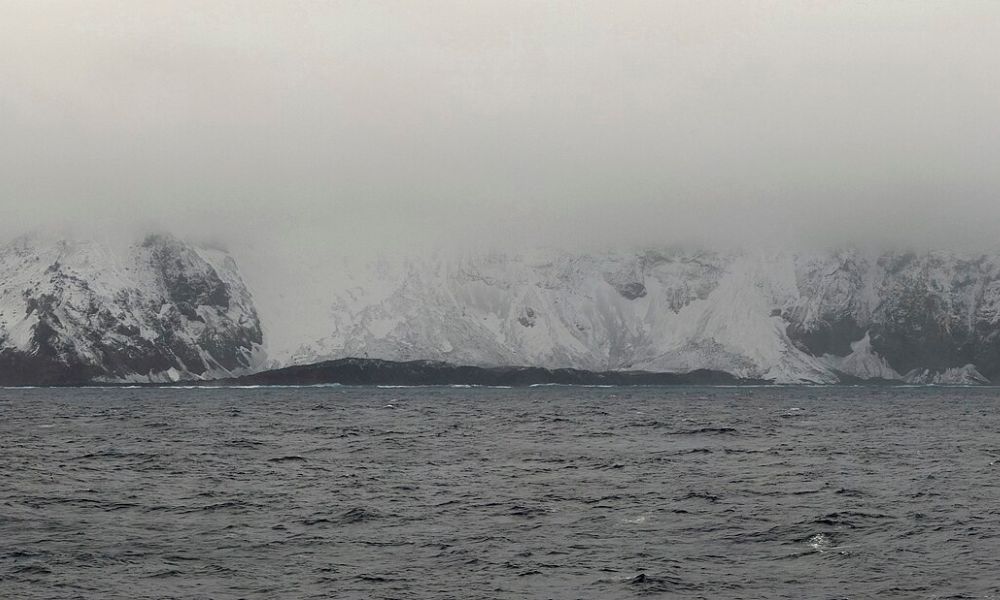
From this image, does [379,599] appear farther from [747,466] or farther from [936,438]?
[936,438]

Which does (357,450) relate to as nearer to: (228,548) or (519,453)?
(519,453)

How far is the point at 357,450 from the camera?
101562mm

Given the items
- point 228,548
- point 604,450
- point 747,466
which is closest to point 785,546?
point 228,548

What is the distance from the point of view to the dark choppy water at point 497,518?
157ft

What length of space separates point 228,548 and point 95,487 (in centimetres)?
2239

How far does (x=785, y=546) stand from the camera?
54.9 metres

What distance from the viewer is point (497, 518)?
62344 millimetres

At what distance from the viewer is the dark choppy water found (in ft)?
157

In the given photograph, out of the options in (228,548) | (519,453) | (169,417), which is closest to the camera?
(228,548)

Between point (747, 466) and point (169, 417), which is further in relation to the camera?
point (169, 417)

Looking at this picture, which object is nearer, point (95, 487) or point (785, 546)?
point (785, 546)

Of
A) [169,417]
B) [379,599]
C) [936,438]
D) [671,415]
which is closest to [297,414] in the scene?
[169,417]

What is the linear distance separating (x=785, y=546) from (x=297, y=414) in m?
124

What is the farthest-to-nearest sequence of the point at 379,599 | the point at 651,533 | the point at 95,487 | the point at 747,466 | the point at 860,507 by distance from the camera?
the point at 747,466 < the point at 95,487 < the point at 860,507 < the point at 651,533 < the point at 379,599
